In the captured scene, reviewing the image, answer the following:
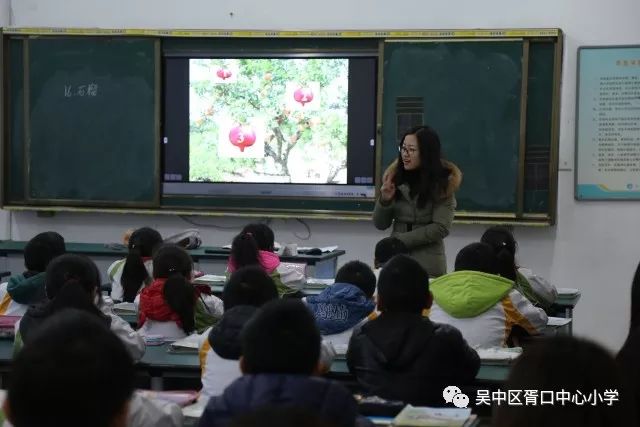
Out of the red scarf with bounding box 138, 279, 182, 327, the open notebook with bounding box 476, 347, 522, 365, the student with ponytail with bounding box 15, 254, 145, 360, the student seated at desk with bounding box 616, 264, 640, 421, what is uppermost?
the student seated at desk with bounding box 616, 264, 640, 421

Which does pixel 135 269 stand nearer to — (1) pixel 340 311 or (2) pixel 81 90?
(1) pixel 340 311

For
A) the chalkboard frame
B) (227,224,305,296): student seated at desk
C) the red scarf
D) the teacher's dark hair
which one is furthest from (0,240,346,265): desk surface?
the red scarf

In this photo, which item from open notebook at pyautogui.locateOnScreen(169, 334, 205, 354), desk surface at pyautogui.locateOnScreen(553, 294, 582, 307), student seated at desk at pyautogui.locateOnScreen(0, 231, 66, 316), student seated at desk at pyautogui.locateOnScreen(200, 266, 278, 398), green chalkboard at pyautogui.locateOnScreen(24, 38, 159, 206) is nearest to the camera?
student seated at desk at pyautogui.locateOnScreen(200, 266, 278, 398)

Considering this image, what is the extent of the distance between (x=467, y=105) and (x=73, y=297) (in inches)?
156

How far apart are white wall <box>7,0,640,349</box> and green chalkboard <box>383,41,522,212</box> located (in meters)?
0.21

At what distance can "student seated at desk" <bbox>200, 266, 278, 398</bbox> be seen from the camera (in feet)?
9.43

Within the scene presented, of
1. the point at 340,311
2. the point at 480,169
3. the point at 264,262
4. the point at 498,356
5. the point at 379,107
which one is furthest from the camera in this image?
the point at 379,107

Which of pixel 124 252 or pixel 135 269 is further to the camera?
pixel 124 252

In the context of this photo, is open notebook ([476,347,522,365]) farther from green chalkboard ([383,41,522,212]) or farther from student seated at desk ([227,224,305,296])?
green chalkboard ([383,41,522,212])

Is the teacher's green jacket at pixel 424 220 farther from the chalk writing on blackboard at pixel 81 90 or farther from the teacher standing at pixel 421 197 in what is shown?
the chalk writing on blackboard at pixel 81 90

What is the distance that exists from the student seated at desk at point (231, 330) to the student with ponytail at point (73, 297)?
0.36 metres

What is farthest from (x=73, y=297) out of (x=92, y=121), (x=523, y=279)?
(x=92, y=121)

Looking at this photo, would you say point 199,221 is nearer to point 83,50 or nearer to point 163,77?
point 163,77

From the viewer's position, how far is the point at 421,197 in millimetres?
4699
